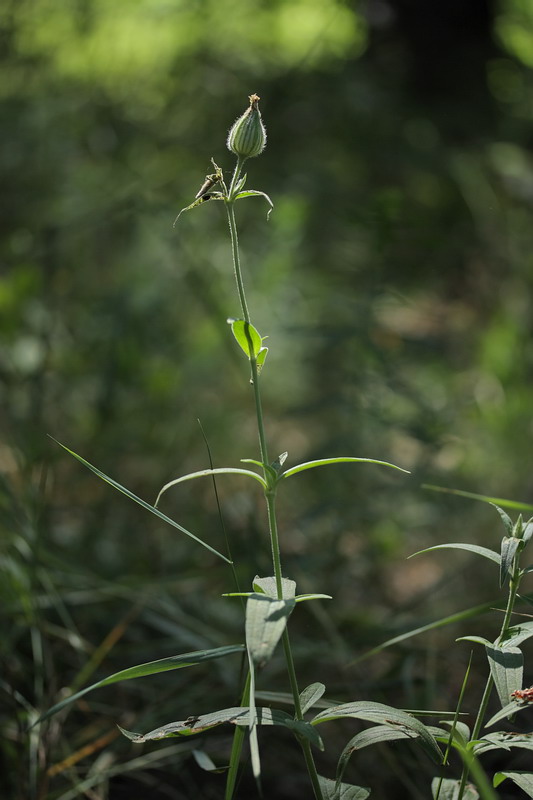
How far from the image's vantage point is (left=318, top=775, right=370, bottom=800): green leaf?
0.50 metres

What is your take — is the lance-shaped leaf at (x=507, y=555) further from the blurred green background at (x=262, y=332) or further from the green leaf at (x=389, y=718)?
the blurred green background at (x=262, y=332)

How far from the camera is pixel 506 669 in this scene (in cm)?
44

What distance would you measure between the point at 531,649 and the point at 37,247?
1238mm

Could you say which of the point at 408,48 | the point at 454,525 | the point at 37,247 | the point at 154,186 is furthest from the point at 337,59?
the point at 454,525

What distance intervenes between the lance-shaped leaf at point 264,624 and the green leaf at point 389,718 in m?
0.08

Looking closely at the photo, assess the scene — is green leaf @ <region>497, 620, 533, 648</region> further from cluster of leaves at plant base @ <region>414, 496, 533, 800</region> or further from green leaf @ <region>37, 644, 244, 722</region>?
green leaf @ <region>37, 644, 244, 722</region>

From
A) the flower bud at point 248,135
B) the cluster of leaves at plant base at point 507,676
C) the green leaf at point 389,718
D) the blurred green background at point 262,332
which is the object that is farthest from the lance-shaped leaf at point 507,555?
the blurred green background at point 262,332

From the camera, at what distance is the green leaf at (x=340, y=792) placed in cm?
Result: 50

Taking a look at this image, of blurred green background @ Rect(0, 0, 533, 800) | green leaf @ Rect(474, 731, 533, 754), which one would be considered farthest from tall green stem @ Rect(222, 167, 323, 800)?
blurred green background @ Rect(0, 0, 533, 800)

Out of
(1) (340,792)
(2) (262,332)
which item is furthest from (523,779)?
(2) (262,332)

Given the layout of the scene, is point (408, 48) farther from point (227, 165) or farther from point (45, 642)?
point (45, 642)

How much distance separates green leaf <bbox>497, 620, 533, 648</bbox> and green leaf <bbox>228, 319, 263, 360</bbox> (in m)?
0.24

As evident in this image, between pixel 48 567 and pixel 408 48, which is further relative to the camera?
pixel 408 48

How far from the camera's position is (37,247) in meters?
1.61
